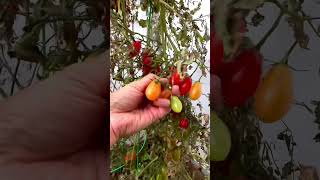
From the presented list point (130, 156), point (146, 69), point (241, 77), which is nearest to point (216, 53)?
point (241, 77)

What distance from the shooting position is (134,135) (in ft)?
3.90

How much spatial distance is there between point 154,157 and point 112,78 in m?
0.23

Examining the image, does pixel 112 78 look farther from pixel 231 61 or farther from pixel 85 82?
pixel 231 61

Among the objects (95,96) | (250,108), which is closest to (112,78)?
(95,96)

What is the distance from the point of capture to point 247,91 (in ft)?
3.48

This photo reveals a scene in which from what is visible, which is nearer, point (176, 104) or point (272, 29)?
point (272, 29)

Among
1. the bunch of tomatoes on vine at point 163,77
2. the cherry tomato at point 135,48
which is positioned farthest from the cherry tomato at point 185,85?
the cherry tomato at point 135,48

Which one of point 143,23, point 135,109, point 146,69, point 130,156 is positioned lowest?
point 130,156

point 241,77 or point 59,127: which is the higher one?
point 241,77

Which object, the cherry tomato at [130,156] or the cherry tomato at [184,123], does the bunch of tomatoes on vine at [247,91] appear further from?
the cherry tomato at [130,156]

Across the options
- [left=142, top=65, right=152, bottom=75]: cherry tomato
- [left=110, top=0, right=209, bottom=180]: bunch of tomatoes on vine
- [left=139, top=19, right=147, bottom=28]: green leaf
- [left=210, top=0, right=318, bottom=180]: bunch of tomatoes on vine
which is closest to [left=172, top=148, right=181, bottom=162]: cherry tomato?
[left=110, top=0, right=209, bottom=180]: bunch of tomatoes on vine

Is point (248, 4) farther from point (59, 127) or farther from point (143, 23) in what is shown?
point (59, 127)

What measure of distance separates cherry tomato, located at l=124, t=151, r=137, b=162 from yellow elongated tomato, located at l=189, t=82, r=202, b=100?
20cm

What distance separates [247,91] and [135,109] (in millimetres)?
295
